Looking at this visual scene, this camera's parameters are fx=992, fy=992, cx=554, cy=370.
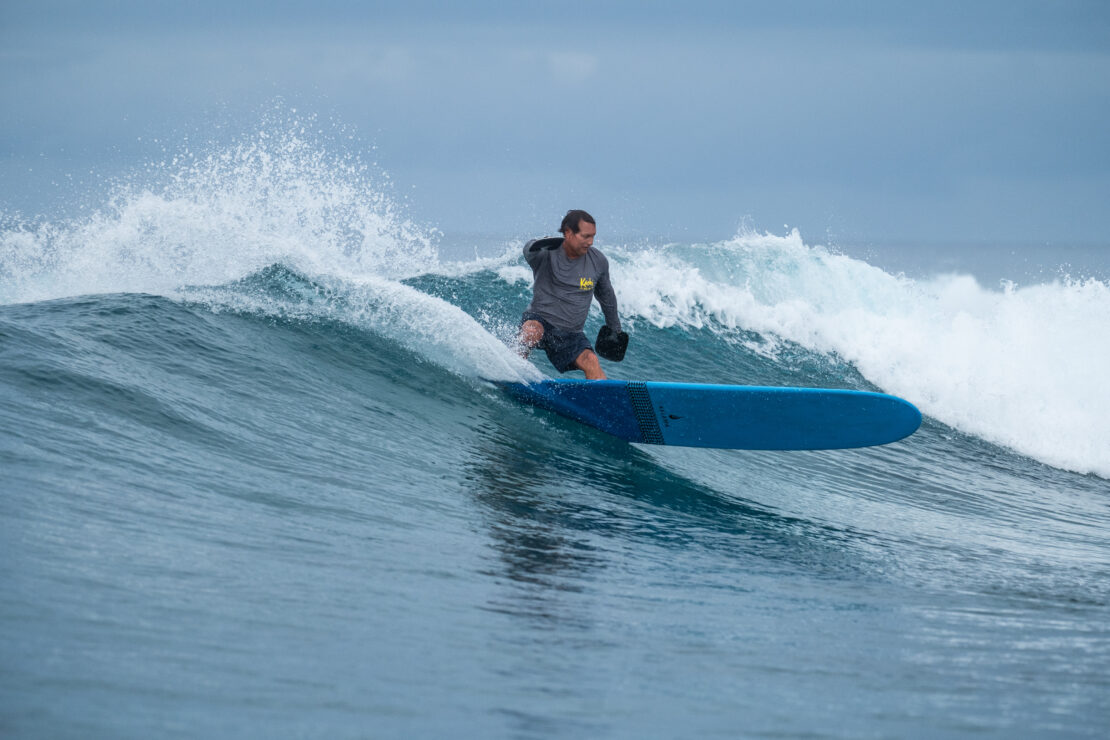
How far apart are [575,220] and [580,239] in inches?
5.4

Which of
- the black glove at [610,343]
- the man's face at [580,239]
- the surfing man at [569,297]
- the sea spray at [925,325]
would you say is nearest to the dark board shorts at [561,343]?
the surfing man at [569,297]

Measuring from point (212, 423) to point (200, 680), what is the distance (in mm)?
3270

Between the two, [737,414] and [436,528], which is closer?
[436,528]

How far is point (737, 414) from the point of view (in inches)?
260

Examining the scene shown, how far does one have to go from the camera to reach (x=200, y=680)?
2625mm

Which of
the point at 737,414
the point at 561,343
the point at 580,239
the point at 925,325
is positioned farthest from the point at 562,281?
the point at 925,325

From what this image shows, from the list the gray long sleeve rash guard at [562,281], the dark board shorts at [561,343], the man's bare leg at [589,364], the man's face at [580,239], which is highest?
the man's face at [580,239]

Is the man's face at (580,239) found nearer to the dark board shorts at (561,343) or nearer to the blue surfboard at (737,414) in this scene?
the dark board shorts at (561,343)

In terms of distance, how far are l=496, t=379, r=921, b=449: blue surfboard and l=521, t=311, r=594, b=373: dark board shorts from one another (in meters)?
0.17

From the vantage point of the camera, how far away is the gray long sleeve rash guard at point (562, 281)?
7.02 m

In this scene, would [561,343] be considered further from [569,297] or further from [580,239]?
[580,239]

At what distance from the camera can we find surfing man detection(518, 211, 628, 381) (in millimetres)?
6953

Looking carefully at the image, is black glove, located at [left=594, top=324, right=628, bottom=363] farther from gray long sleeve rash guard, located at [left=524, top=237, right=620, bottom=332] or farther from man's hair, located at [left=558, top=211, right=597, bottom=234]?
man's hair, located at [left=558, top=211, right=597, bottom=234]

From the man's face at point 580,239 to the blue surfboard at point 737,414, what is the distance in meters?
0.94
